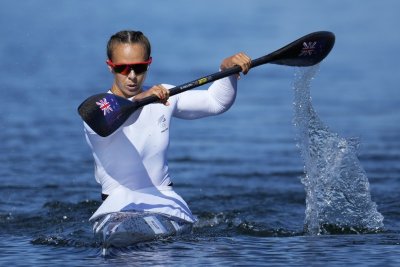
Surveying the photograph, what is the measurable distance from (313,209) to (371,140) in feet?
19.2

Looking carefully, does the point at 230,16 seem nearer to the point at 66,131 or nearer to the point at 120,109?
the point at 66,131

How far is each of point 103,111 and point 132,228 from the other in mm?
853

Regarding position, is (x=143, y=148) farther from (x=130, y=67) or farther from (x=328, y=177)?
(x=328, y=177)

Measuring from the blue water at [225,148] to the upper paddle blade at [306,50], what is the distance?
0.65 meters

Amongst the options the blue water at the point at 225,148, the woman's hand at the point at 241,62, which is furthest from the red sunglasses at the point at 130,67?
the blue water at the point at 225,148

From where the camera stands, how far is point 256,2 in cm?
4094

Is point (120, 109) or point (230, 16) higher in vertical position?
point (230, 16)

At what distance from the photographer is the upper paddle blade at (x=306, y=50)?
362 inches

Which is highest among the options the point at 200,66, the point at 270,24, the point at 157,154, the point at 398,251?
the point at 270,24

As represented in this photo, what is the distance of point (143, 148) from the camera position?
28.4 feet

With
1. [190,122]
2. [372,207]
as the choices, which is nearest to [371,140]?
[190,122]

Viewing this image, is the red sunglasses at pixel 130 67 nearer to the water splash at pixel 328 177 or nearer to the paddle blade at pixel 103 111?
the paddle blade at pixel 103 111

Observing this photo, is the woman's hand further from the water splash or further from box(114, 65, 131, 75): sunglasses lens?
the water splash

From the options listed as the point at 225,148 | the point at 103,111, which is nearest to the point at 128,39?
the point at 103,111
